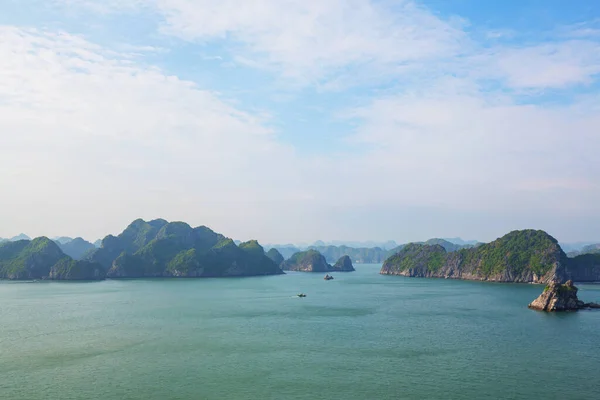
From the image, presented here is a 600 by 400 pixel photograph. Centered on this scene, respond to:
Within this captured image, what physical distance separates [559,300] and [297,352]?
59.6 meters

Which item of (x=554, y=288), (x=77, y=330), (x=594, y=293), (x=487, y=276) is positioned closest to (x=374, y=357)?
(x=77, y=330)

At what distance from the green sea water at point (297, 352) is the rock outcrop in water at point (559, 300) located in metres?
3.55

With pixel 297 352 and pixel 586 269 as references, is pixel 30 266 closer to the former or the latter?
pixel 297 352

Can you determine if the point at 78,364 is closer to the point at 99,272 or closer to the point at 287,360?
the point at 287,360

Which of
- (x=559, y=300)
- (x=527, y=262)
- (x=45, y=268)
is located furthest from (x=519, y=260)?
(x=45, y=268)

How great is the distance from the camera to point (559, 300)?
8956cm

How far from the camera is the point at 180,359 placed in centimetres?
5312

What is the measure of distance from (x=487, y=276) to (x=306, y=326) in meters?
122

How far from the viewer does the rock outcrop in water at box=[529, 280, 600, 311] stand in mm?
89438

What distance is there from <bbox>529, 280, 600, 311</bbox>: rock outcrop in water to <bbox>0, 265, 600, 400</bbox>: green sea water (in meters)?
3.55

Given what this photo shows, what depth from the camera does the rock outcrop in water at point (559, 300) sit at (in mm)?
89438

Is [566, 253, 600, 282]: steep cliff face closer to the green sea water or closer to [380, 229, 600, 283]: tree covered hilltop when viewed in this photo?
[380, 229, 600, 283]: tree covered hilltop

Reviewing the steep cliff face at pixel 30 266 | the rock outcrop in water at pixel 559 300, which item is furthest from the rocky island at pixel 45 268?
the rock outcrop in water at pixel 559 300

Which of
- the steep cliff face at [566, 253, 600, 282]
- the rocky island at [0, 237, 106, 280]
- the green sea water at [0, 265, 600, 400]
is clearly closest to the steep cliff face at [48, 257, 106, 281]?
the rocky island at [0, 237, 106, 280]
